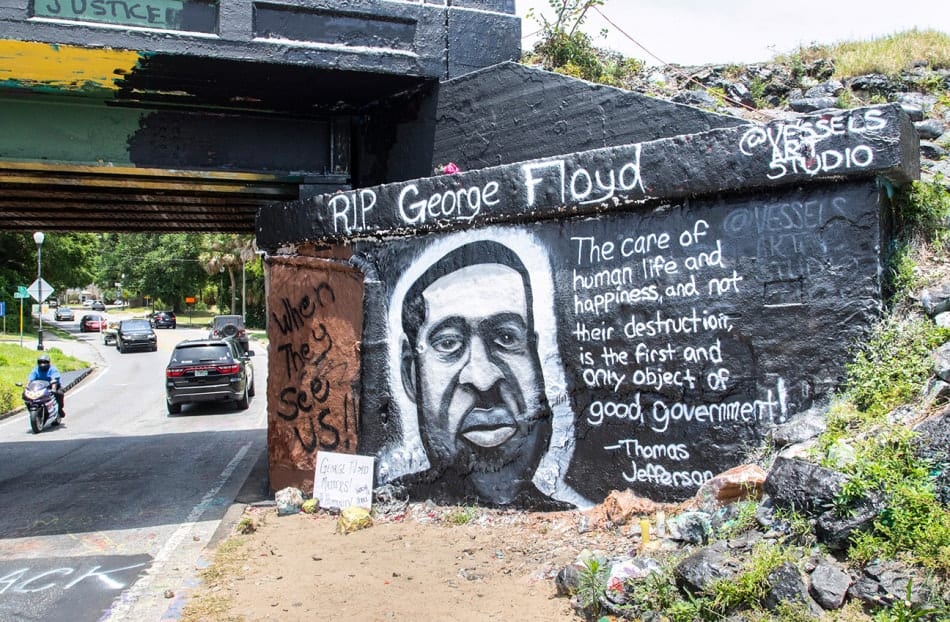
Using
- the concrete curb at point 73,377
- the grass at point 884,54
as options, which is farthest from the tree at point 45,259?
the grass at point 884,54

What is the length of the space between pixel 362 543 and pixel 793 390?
3.75 meters

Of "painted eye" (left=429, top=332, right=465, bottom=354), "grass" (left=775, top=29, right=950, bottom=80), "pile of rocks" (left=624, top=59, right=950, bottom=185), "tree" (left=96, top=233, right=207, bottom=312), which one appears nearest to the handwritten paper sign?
"painted eye" (left=429, top=332, right=465, bottom=354)

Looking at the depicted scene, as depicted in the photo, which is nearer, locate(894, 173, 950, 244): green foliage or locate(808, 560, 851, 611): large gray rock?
locate(808, 560, 851, 611): large gray rock

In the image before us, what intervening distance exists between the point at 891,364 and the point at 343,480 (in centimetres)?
503

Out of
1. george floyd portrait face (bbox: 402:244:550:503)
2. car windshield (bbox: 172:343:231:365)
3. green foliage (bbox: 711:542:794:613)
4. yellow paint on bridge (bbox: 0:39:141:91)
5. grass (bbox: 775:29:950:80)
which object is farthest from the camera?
car windshield (bbox: 172:343:231:365)

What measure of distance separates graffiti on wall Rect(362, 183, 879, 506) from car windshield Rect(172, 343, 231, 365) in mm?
11583

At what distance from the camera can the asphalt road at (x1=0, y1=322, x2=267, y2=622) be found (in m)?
5.64

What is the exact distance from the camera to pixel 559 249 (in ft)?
21.4

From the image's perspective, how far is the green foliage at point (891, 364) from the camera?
475 centimetres

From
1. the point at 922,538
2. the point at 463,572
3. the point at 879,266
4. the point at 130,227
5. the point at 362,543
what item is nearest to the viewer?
the point at 922,538

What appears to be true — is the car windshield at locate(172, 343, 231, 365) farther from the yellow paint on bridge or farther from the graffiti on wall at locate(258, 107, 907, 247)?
the yellow paint on bridge

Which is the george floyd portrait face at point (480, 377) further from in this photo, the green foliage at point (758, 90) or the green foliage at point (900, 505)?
the green foliage at point (758, 90)

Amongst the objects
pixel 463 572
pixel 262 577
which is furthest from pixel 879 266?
pixel 262 577

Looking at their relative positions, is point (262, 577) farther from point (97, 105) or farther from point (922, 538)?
point (97, 105)
